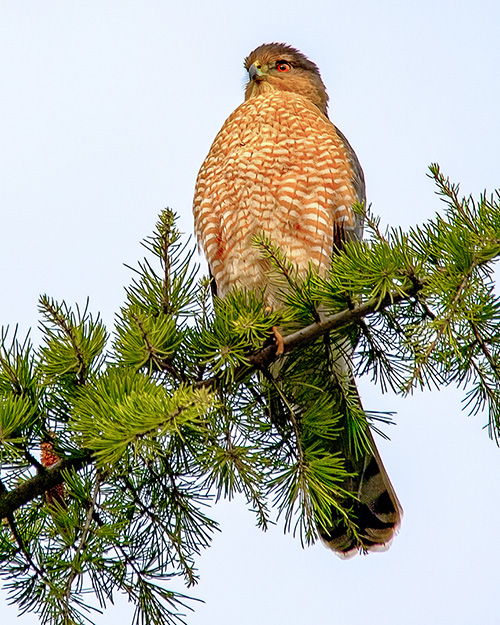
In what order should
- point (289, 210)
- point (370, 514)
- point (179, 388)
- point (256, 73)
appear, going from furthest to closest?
point (256, 73) < point (289, 210) < point (370, 514) < point (179, 388)

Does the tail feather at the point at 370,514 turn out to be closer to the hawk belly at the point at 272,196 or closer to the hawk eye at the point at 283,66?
the hawk belly at the point at 272,196

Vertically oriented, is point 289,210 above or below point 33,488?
above

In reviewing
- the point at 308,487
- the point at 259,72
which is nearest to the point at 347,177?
the point at 259,72

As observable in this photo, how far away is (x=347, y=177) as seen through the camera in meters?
4.16

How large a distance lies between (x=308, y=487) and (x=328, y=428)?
0.32 m

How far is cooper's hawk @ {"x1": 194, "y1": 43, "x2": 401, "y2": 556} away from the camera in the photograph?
3.87m

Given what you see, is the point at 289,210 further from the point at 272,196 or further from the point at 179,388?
the point at 179,388

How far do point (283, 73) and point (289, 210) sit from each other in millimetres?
1480

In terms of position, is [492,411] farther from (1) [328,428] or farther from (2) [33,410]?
(2) [33,410]

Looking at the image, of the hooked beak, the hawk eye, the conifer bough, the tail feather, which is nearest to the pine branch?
the conifer bough

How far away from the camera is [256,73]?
5.02 meters

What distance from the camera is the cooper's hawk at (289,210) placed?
12.7 ft

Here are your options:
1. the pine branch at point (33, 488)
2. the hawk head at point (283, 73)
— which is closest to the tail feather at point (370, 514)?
the pine branch at point (33, 488)

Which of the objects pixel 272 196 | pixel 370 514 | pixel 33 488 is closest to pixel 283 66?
pixel 272 196
